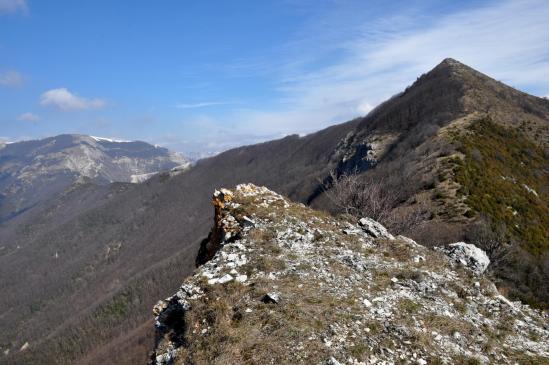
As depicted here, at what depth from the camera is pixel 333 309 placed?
1541cm

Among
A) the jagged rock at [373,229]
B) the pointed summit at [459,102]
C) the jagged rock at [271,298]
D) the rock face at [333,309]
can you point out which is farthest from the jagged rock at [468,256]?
the pointed summit at [459,102]

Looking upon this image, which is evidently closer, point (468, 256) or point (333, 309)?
point (333, 309)

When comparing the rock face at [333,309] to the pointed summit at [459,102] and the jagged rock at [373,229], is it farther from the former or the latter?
the pointed summit at [459,102]

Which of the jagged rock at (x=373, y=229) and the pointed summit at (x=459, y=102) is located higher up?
the pointed summit at (x=459, y=102)

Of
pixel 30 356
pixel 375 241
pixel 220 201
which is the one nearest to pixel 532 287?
pixel 375 241

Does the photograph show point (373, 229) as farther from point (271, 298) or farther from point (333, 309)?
point (271, 298)

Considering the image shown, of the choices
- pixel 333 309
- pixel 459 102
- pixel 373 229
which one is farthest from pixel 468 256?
pixel 459 102

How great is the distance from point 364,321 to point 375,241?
9.01m

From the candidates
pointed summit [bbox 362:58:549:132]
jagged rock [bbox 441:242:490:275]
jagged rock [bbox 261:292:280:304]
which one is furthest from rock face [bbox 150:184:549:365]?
pointed summit [bbox 362:58:549:132]

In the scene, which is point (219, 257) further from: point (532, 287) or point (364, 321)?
point (532, 287)

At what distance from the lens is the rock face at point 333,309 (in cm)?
1375

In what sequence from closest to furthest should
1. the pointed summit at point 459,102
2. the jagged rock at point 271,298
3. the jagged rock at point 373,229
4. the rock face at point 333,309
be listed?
the rock face at point 333,309
the jagged rock at point 271,298
the jagged rock at point 373,229
the pointed summit at point 459,102

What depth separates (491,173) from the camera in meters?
55.2

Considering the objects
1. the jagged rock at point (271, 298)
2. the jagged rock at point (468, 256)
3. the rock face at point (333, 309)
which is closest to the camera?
the rock face at point (333, 309)
